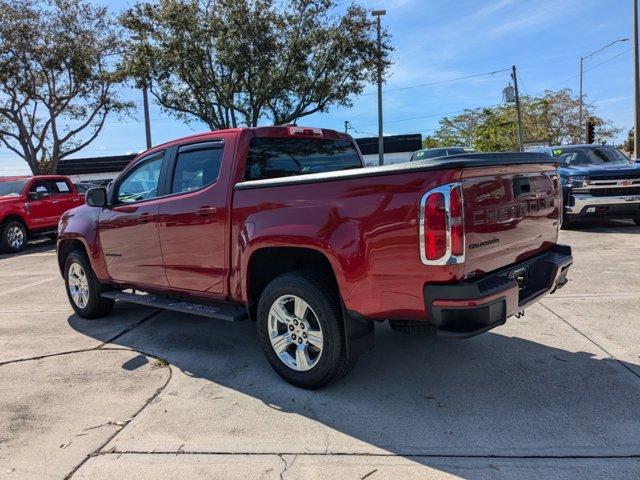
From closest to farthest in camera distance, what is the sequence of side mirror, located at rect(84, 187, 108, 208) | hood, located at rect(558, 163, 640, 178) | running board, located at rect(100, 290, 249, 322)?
running board, located at rect(100, 290, 249, 322) → side mirror, located at rect(84, 187, 108, 208) → hood, located at rect(558, 163, 640, 178)

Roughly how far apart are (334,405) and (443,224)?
1.54 meters

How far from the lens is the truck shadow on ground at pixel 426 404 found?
3098 millimetres

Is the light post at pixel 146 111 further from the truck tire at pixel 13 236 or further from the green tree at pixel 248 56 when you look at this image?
the truck tire at pixel 13 236

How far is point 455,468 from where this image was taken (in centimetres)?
284

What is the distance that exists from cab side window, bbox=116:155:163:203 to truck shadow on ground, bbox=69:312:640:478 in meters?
1.57

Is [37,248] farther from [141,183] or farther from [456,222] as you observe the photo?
[456,222]

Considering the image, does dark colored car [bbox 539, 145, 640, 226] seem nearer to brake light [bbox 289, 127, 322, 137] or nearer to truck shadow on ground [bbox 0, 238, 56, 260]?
brake light [bbox 289, 127, 322, 137]

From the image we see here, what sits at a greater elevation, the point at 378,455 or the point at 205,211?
the point at 205,211

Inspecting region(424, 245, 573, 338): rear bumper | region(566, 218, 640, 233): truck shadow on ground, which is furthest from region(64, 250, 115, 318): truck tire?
region(566, 218, 640, 233): truck shadow on ground

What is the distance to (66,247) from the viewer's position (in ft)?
21.0

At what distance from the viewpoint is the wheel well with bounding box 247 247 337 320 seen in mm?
3834

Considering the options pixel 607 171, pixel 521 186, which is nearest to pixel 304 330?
pixel 521 186

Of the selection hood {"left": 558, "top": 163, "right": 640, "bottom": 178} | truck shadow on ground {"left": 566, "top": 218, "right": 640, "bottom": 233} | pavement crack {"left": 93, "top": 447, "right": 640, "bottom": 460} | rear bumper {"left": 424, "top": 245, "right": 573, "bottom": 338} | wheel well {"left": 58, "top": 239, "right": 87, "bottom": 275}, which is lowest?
pavement crack {"left": 93, "top": 447, "right": 640, "bottom": 460}

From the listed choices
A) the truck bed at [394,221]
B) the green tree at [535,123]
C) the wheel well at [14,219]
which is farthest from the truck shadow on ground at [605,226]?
the green tree at [535,123]
